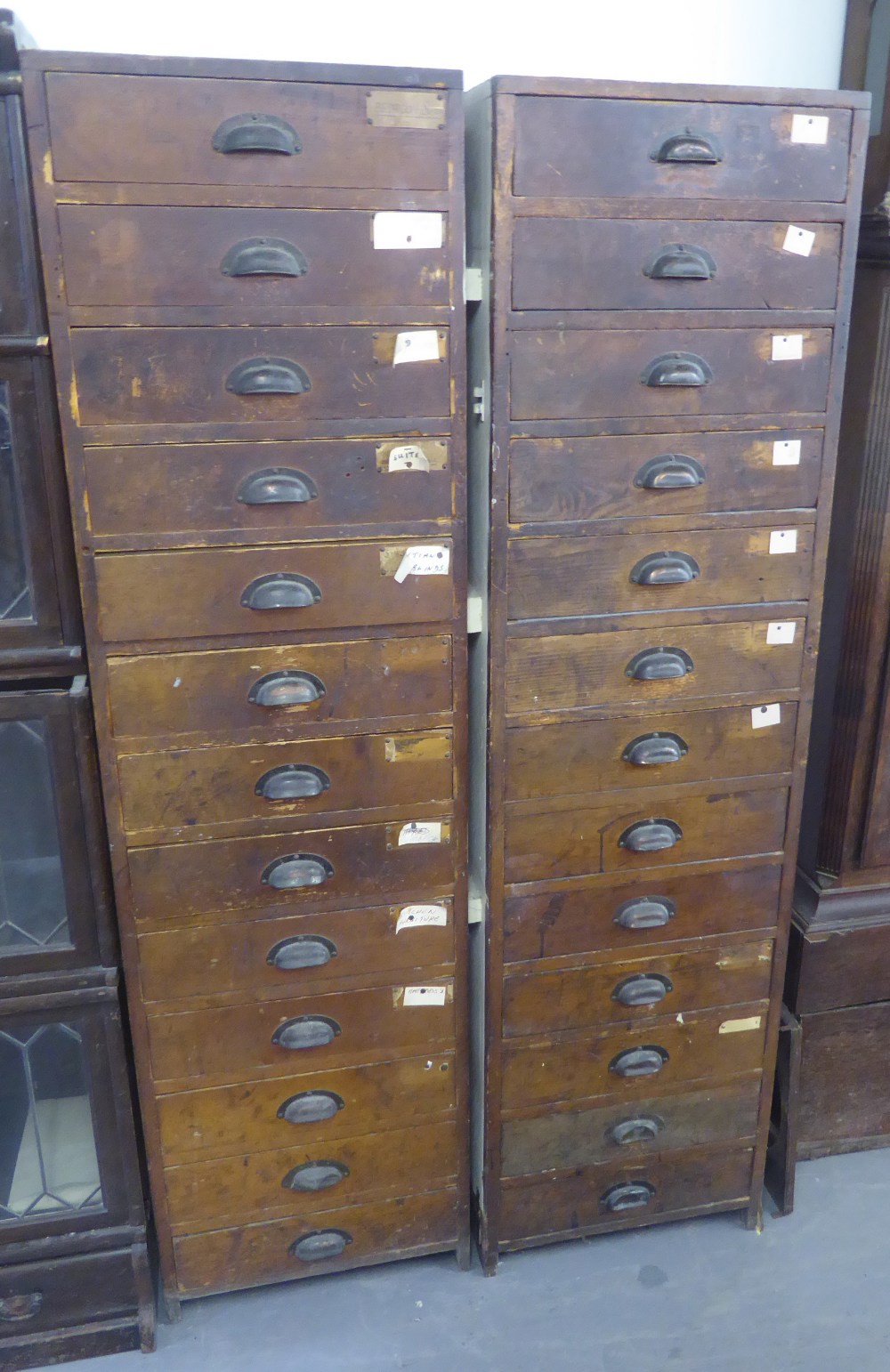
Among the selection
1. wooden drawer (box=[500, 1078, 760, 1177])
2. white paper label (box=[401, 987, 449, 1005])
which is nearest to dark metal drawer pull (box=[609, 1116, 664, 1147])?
wooden drawer (box=[500, 1078, 760, 1177])

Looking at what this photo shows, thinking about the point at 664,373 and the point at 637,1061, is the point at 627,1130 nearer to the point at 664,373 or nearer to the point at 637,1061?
the point at 637,1061

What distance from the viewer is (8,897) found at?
5.83ft

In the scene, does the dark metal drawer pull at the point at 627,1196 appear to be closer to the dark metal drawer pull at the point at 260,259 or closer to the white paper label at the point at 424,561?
the white paper label at the point at 424,561

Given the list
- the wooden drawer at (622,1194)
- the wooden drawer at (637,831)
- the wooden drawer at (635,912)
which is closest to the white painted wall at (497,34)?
the wooden drawer at (637,831)

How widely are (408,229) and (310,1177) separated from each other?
5.37 feet

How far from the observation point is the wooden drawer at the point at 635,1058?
2020 millimetres

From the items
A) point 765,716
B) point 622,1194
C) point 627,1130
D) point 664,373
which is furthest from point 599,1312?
point 664,373

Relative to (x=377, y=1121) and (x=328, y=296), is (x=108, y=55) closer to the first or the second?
(x=328, y=296)

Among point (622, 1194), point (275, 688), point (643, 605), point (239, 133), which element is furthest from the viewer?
point (622, 1194)

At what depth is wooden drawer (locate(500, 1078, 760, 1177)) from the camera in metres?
2.06

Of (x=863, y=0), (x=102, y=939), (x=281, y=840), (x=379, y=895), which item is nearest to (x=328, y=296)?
(x=281, y=840)

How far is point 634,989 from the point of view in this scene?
201cm

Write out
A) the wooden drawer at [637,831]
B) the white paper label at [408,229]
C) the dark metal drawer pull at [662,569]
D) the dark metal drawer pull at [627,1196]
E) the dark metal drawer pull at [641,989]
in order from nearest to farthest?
the white paper label at [408,229], the dark metal drawer pull at [662,569], the wooden drawer at [637,831], the dark metal drawer pull at [641,989], the dark metal drawer pull at [627,1196]

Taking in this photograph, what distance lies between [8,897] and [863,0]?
7.52 feet
